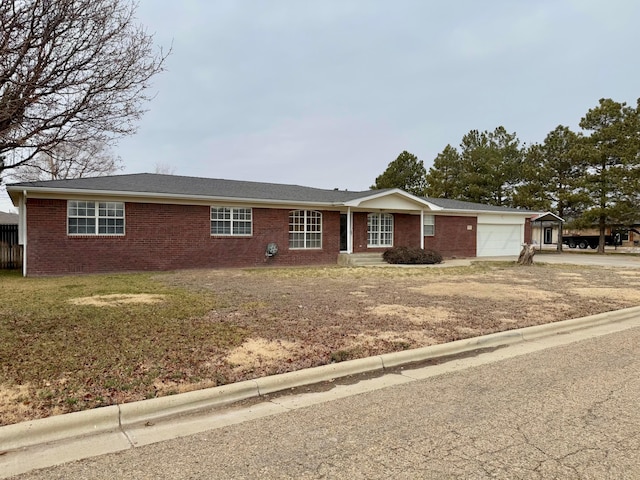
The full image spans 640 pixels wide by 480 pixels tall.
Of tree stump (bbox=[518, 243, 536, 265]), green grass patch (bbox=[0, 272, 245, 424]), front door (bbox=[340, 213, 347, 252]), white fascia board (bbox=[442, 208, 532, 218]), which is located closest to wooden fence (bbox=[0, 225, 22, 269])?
green grass patch (bbox=[0, 272, 245, 424])

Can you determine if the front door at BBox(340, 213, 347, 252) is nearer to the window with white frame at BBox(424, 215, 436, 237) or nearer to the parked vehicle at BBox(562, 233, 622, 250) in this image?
the window with white frame at BBox(424, 215, 436, 237)

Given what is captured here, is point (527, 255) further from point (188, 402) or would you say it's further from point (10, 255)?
point (10, 255)

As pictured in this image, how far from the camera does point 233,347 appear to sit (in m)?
5.67

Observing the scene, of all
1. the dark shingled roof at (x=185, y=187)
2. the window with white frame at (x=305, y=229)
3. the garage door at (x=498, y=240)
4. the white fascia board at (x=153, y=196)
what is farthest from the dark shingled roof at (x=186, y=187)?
the garage door at (x=498, y=240)

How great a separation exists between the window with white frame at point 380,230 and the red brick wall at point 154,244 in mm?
3068

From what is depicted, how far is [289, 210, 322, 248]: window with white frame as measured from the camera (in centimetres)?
1922

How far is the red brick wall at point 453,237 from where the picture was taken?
2386cm

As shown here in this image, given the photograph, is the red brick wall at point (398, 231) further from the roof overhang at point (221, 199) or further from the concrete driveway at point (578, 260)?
the concrete driveway at point (578, 260)

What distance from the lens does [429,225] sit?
77.4ft

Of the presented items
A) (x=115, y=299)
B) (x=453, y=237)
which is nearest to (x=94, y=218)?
(x=115, y=299)

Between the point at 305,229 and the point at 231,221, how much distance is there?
3434 mm

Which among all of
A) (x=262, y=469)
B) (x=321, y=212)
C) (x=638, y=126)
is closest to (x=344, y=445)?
(x=262, y=469)

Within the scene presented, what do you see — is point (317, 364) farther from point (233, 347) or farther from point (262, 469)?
point (262, 469)

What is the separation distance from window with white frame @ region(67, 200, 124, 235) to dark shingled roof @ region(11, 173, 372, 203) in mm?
658
